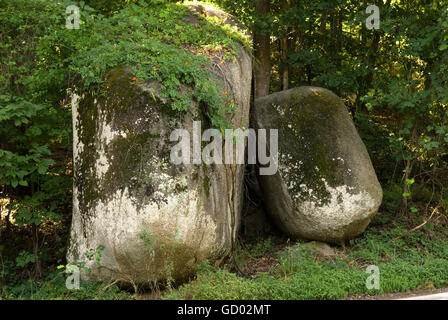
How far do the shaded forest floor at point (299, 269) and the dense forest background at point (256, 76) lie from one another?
6 cm

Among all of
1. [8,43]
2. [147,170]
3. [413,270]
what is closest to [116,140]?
[147,170]

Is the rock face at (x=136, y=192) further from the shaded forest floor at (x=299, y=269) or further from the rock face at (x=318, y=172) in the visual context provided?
the rock face at (x=318, y=172)

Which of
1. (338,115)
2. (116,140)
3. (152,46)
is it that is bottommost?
(116,140)

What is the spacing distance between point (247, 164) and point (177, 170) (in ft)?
9.83

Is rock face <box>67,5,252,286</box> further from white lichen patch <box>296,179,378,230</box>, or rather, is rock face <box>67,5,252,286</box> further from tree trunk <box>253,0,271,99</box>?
tree trunk <box>253,0,271,99</box>

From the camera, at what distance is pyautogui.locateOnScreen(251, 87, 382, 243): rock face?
300 inches

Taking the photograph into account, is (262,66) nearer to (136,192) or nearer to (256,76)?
(256,76)

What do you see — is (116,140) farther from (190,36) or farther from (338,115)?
(338,115)

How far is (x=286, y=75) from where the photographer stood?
1116 cm
